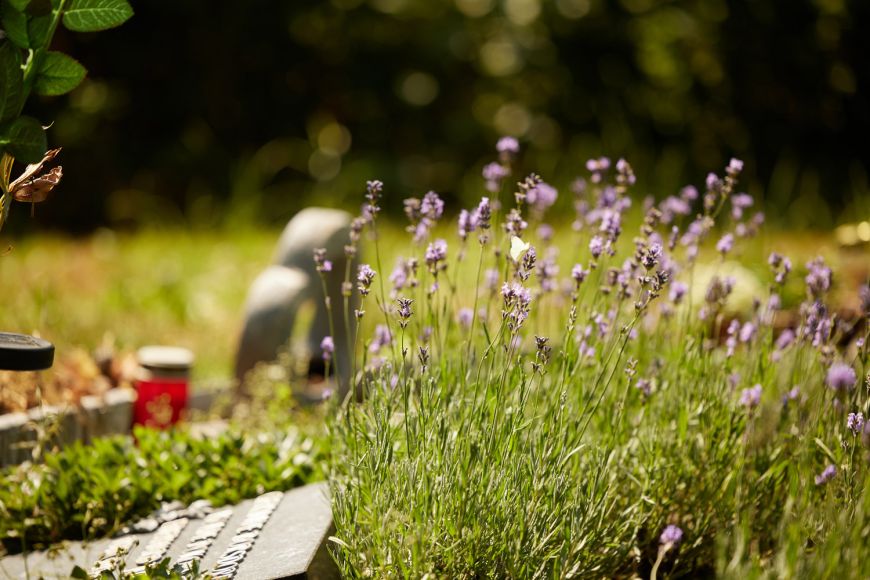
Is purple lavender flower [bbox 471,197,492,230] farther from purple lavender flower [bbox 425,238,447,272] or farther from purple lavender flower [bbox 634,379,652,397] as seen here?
purple lavender flower [bbox 634,379,652,397]

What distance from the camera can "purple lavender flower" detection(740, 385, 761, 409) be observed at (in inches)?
93.1

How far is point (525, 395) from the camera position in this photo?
2.13 meters

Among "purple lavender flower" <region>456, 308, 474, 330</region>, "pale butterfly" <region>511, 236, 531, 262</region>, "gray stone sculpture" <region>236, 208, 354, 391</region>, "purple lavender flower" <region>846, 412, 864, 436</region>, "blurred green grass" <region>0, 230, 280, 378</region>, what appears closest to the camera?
"pale butterfly" <region>511, 236, 531, 262</region>

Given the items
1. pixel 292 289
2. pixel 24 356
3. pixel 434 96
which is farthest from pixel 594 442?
pixel 434 96

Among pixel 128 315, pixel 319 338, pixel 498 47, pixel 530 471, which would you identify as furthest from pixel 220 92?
pixel 530 471

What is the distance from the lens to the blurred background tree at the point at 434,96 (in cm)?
913

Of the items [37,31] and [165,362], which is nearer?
[37,31]

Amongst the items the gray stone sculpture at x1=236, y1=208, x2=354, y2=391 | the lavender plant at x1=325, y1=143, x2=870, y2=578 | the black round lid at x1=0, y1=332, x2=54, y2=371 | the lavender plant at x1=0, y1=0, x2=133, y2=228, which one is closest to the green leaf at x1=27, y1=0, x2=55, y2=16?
the lavender plant at x1=0, y1=0, x2=133, y2=228

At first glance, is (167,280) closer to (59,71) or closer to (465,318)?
(465,318)

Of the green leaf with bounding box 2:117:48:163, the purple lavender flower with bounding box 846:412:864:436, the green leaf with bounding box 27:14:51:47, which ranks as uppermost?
the green leaf with bounding box 27:14:51:47

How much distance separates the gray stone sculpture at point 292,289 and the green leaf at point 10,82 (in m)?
1.99

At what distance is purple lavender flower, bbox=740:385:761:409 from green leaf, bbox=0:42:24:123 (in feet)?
6.14

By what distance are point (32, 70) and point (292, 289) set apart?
2064 mm

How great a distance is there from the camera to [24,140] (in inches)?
77.7
